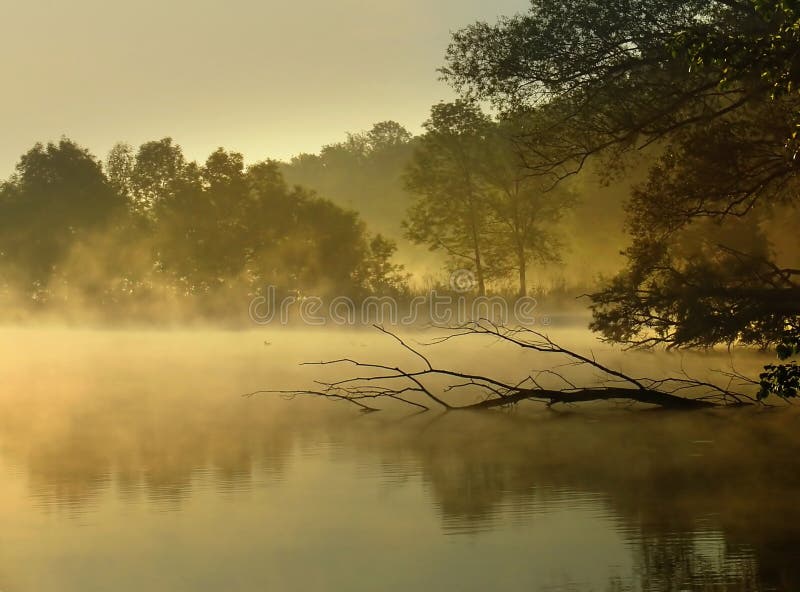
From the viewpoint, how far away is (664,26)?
19.1 metres

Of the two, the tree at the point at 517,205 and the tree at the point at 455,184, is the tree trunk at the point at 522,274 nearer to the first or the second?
the tree at the point at 517,205

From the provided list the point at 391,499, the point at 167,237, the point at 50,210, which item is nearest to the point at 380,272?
the point at 167,237

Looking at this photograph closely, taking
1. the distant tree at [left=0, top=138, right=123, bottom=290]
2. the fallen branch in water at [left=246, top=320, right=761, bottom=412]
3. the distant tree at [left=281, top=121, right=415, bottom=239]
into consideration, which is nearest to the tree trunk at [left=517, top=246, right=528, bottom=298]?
the distant tree at [left=0, top=138, right=123, bottom=290]

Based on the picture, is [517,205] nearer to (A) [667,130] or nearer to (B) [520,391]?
(A) [667,130]

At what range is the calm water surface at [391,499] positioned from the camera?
23.7ft

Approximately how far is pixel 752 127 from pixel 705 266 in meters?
2.26

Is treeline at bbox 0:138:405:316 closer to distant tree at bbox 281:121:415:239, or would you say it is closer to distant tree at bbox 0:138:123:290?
distant tree at bbox 0:138:123:290

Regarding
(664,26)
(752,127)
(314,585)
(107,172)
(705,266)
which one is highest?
(107,172)

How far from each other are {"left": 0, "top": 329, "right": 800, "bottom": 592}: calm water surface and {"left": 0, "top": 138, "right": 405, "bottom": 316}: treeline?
3243 cm

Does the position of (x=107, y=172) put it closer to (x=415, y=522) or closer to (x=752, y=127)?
(x=752, y=127)

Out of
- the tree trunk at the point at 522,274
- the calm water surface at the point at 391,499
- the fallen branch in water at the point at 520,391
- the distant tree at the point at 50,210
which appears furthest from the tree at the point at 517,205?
the calm water surface at the point at 391,499

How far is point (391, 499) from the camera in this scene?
9.75 metres

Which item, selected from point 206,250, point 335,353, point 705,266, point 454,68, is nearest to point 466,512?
point 705,266

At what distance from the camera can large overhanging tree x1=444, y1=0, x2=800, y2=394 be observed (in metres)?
17.6
